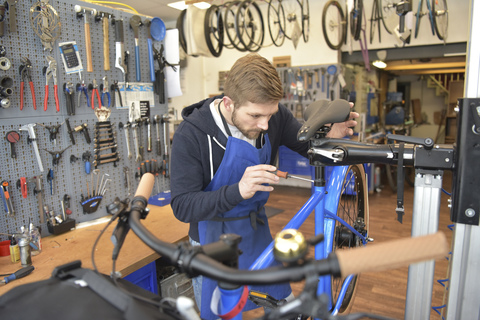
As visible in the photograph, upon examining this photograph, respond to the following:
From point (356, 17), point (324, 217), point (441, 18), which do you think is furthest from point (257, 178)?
point (441, 18)

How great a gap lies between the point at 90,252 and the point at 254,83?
1175 millimetres

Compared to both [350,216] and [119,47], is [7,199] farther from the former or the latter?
[350,216]

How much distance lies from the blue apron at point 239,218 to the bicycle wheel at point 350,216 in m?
0.42

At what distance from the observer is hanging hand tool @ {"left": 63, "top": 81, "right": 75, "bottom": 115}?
2008mm

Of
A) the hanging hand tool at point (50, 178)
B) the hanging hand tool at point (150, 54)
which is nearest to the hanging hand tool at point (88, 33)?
the hanging hand tool at point (150, 54)

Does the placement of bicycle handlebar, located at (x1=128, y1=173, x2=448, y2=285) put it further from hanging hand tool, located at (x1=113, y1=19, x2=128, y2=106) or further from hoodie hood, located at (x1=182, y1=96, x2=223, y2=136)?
hanging hand tool, located at (x1=113, y1=19, x2=128, y2=106)

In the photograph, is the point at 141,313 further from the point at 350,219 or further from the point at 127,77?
the point at 127,77

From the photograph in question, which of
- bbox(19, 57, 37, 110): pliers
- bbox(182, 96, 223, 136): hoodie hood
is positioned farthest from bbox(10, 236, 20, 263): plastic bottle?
bbox(182, 96, 223, 136): hoodie hood

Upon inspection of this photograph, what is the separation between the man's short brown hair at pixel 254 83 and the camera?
1274mm

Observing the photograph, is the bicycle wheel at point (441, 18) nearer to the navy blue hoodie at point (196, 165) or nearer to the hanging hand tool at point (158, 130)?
the hanging hand tool at point (158, 130)

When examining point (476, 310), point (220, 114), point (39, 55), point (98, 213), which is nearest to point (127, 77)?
point (39, 55)

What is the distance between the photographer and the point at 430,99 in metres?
11.9

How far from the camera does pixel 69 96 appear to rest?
79.5 inches

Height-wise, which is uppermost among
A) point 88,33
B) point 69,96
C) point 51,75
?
point 88,33
